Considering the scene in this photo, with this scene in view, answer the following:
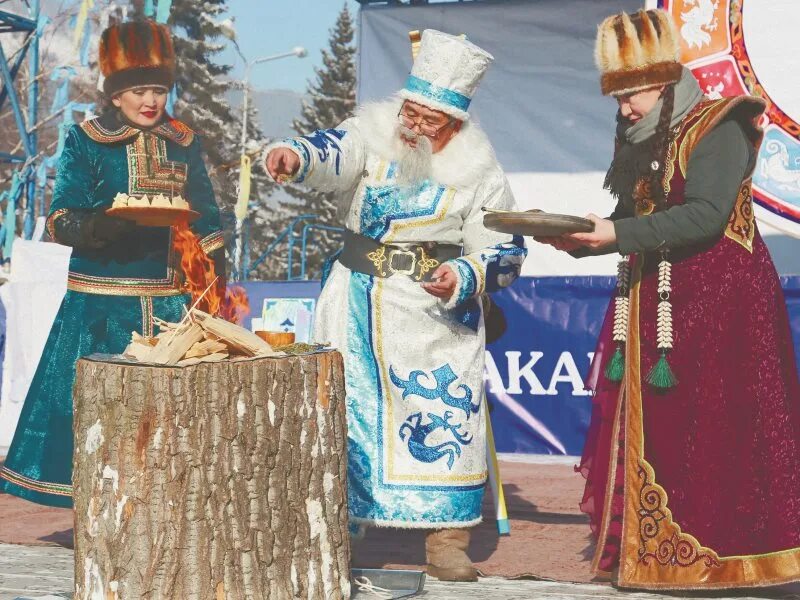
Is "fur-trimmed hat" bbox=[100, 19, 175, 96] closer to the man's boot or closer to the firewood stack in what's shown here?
the firewood stack

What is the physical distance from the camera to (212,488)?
3.42 m

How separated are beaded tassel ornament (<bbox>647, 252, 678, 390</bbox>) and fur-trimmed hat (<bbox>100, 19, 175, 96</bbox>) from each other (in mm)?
2399

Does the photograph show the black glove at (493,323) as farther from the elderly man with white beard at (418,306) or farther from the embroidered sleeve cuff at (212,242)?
the embroidered sleeve cuff at (212,242)

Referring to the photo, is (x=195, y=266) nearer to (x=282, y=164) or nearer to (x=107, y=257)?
(x=107, y=257)

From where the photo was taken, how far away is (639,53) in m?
4.19

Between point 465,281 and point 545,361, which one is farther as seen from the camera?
point 545,361

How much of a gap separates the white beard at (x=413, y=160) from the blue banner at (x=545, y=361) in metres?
3.54

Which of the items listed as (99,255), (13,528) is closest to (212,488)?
(99,255)

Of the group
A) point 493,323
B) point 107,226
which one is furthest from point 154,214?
point 493,323

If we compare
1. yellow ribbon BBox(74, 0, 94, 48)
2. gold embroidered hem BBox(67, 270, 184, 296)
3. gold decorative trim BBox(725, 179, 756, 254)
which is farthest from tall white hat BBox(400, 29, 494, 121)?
yellow ribbon BBox(74, 0, 94, 48)

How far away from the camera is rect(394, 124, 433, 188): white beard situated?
4.54m

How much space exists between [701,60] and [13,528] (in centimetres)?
501

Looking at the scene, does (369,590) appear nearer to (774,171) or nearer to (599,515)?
(599,515)

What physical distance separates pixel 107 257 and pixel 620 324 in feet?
7.38
